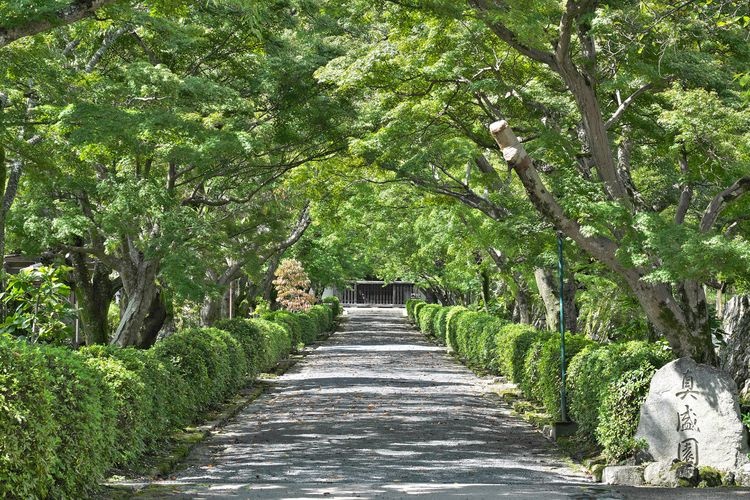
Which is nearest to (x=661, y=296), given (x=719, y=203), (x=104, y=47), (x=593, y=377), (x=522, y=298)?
(x=719, y=203)

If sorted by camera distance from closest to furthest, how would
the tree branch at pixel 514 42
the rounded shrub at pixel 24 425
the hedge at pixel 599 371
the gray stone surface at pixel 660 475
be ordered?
the rounded shrub at pixel 24 425, the gray stone surface at pixel 660 475, the tree branch at pixel 514 42, the hedge at pixel 599 371

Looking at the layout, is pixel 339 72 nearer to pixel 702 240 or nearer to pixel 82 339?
pixel 702 240

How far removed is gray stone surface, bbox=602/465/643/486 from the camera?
10.7 meters

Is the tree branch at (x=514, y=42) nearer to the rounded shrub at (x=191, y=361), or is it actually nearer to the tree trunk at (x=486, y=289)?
the rounded shrub at (x=191, y=361)

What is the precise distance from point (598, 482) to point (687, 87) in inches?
202

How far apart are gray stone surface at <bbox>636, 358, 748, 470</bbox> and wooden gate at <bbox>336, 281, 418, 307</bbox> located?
90741 millimetres

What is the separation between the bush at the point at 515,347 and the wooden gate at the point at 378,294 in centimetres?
7921

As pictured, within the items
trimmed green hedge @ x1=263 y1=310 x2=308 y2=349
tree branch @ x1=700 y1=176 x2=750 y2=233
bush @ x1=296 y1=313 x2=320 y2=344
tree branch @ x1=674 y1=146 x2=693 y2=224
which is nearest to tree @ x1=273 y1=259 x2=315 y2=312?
bush @ x1=296 y1=313 x2=320 y2=344

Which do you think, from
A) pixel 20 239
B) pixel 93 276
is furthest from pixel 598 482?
pixel 93 276

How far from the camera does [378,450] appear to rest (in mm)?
13141

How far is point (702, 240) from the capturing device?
10070 millimetres

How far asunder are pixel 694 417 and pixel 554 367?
4.79 metres

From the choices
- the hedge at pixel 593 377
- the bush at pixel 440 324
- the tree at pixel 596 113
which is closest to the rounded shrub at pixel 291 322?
the bush at pixel 440 324

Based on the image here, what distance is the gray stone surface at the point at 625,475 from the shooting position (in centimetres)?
1069
